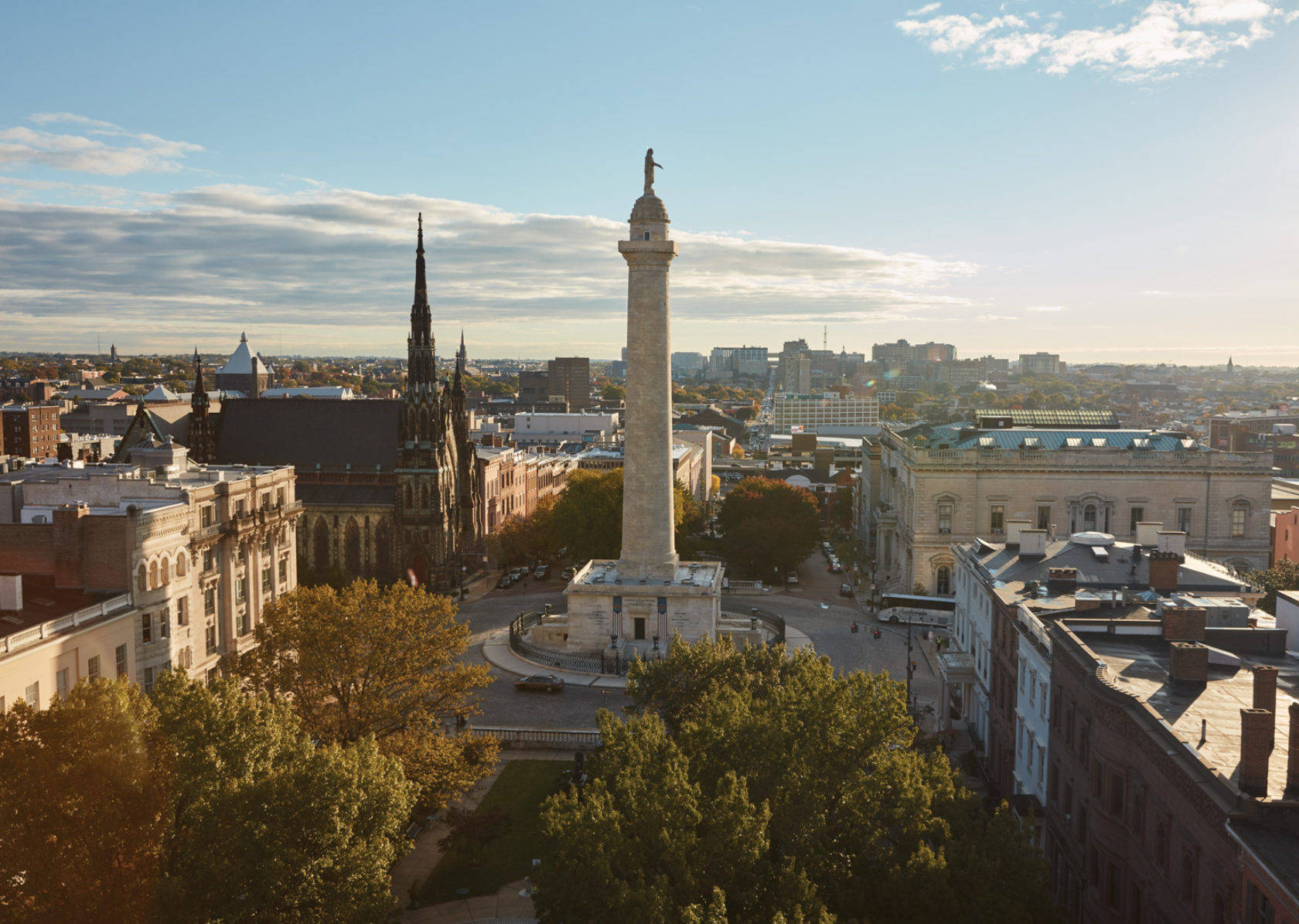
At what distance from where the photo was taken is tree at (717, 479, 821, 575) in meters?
99.9

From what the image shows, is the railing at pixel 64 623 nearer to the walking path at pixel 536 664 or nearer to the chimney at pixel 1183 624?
the walking path at pixel 536 664

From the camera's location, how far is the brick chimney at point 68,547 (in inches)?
1859

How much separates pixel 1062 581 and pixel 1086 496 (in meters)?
48.4

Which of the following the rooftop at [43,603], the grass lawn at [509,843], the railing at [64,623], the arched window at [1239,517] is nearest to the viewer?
the railing at [64,623]

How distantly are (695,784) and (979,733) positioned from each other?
93.5 feet

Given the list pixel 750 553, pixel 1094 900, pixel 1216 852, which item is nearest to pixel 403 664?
pixel 1094 900

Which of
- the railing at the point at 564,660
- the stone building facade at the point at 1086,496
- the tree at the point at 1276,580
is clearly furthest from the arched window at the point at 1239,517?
the railing at the point at 564,660

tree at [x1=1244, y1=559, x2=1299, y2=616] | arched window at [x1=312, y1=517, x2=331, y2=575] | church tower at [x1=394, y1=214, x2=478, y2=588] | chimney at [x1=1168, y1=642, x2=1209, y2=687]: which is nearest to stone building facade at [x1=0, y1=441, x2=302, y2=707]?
church tower at [x1=394, y1=214, x2=478, y2=588]

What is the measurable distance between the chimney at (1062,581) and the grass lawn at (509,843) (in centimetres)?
2410

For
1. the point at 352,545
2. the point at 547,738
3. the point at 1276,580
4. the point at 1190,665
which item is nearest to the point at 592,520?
the point at 352,545

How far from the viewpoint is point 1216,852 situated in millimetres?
24734

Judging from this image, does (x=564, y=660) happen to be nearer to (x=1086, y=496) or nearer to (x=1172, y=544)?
(x=1172, y=544)

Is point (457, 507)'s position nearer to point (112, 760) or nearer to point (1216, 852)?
point (112, 760)

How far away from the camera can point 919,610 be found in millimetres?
84500
